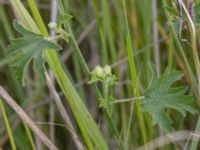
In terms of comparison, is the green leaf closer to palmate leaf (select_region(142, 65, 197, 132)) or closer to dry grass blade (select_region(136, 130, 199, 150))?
palmate leaf (select_region(142, 65, 197, 132))

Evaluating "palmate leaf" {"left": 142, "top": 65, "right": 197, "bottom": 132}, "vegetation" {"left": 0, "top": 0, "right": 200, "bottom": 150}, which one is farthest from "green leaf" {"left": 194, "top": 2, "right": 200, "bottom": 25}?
"palmate leaf" {"left": 142, "top": 65, "right": 197, "bottom": 132}

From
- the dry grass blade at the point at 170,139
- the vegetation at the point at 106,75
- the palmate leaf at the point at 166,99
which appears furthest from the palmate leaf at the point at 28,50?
the dry grass blade at the point at 170,139

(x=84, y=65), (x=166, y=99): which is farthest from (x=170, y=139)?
(x=84, y=65)

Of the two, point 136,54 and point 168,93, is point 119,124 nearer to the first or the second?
point 136,54

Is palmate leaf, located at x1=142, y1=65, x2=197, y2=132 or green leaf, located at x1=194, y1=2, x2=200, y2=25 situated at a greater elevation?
green leaf, located at x1=194, y1=2, x2=200, y2=25

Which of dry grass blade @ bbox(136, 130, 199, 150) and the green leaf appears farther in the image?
dry grass blade @ bbox(136, 130, 199, 150)

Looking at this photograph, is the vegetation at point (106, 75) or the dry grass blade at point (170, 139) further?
the dry grass blade at point (170, 139)

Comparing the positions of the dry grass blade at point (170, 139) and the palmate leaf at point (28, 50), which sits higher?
the palmate leaf at point (28, 50)

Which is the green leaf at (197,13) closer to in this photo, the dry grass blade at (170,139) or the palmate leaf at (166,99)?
the palmate leaf at (166,99)
